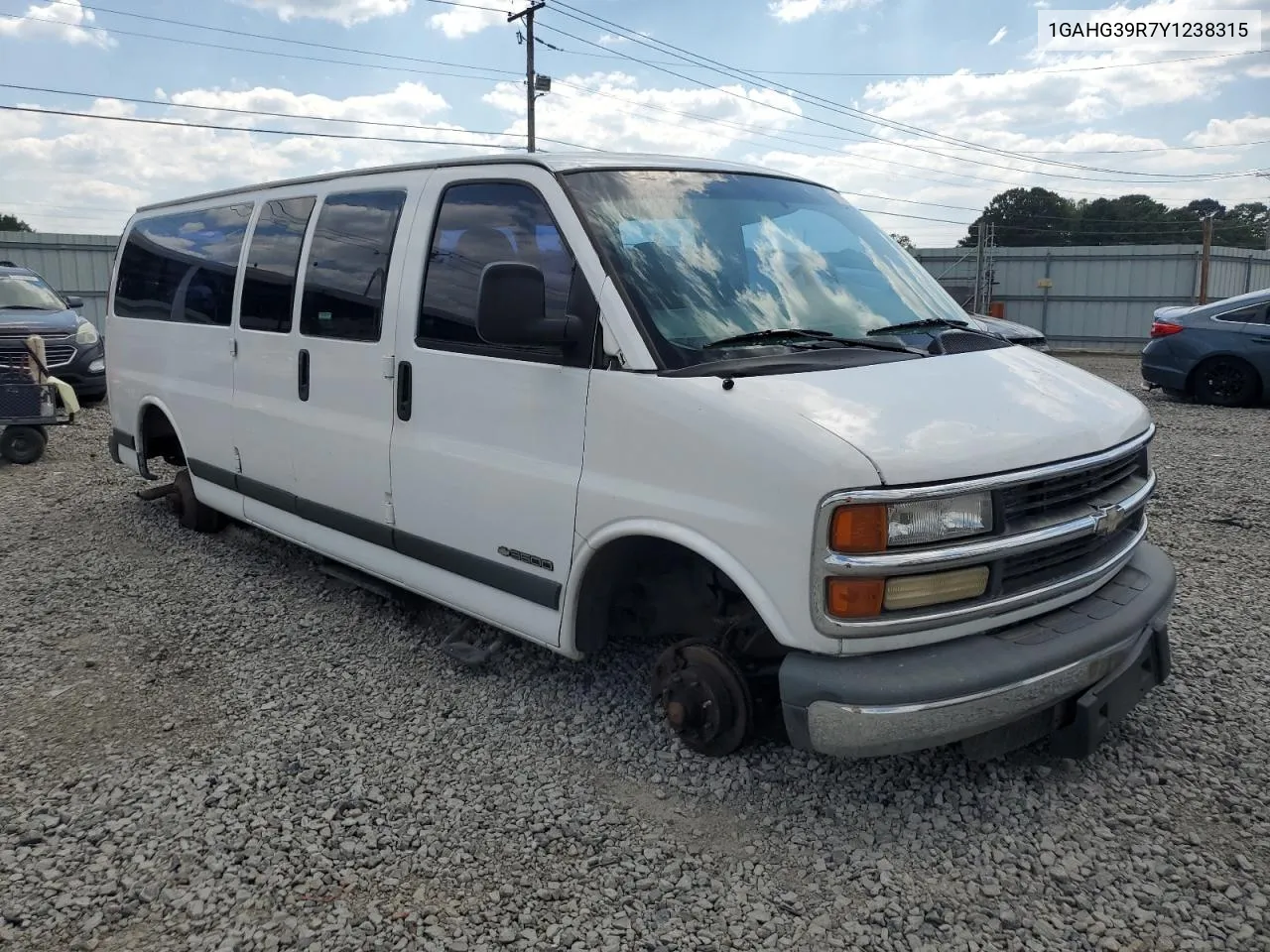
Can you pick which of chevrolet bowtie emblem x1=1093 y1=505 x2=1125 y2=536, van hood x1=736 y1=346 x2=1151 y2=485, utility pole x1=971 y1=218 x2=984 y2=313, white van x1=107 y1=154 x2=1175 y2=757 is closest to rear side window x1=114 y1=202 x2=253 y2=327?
white van x1=107 y1=154 x2=1175 y2=757

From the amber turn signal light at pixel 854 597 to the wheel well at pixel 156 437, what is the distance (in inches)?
199

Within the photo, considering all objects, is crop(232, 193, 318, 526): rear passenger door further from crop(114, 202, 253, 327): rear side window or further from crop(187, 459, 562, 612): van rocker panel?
crop(114, 202, 253, 327): rear side window

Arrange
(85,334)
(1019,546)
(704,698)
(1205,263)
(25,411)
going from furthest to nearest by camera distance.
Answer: (1205,263) < (85,334) < (25,411) < (704,698) < (1019,546)

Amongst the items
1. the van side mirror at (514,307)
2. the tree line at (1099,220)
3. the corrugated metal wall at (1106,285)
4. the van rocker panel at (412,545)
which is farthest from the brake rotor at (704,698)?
the tree line at (1099,220)

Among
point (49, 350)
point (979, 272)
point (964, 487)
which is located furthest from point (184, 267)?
point (979, 272)

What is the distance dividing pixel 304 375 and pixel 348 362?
463 millimetres

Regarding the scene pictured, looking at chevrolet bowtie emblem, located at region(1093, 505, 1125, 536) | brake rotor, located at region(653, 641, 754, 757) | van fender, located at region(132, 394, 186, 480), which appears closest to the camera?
chevrolet bowtie emblem, located at region(1093, 505, 1125, 536)

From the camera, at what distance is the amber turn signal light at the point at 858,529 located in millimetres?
2768

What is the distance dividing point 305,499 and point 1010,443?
11.2 ft

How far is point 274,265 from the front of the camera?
513 centimetres

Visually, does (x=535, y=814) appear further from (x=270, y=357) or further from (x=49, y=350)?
(x=49, y=350)

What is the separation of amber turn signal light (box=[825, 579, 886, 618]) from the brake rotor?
0.60 metres

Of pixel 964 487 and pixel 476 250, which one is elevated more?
pixel 476 250

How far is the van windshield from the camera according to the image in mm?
3420
